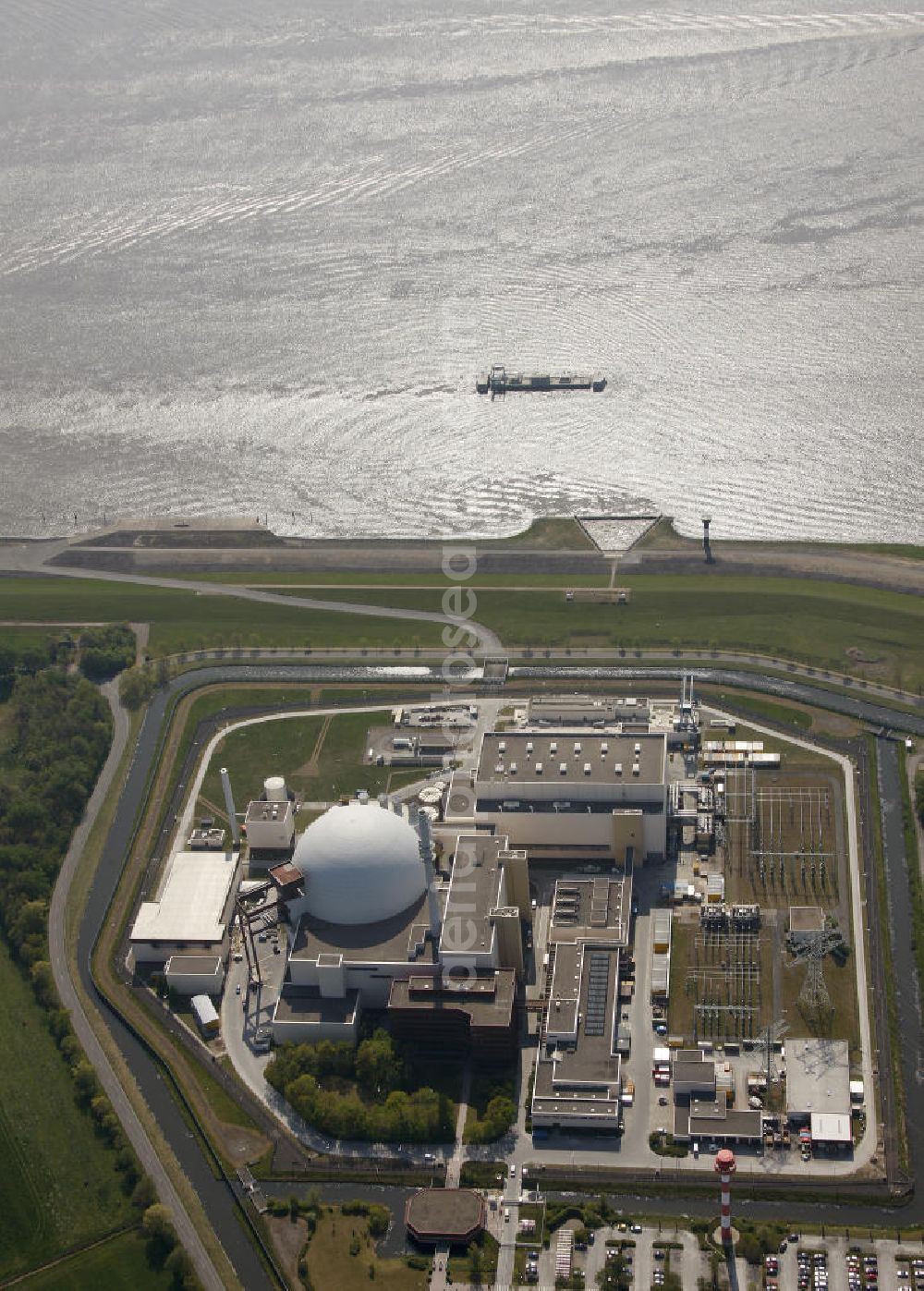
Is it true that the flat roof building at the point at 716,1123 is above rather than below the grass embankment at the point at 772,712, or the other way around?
below

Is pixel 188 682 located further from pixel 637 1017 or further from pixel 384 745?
pixel 637 1017

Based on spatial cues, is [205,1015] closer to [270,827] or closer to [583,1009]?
[270,827]

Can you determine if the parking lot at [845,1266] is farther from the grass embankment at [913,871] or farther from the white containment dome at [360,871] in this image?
the white containment dome at [360,871]

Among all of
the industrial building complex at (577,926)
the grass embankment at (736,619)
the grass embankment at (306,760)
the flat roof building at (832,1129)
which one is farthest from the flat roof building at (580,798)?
the flat roof building at (832,1129)

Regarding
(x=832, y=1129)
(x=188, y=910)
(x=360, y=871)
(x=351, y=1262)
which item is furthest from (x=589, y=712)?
(x=351, y=1262)

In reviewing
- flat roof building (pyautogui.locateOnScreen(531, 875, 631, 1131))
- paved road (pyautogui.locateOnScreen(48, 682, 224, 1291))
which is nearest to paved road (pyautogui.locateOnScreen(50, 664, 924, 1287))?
paved road (pyautogui.locateOnScreen(48, 682, 224, 1291))
